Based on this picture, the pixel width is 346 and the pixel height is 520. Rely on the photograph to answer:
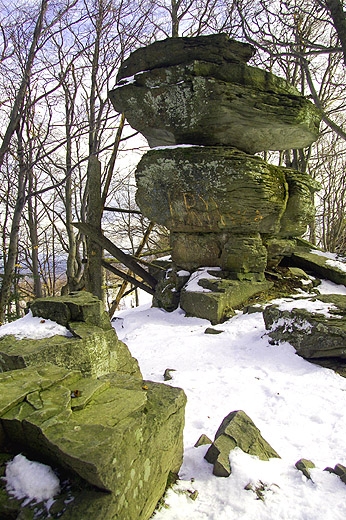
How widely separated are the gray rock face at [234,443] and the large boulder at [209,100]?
632 centimetres

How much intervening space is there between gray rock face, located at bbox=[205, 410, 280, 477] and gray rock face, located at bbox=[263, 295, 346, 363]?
7.12 feet

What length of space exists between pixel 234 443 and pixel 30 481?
1539mm

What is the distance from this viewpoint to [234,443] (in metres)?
2.47

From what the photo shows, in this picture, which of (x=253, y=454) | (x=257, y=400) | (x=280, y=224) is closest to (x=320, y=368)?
(x=257, y=400)

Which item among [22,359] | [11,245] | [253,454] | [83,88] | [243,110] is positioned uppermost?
[83,88]

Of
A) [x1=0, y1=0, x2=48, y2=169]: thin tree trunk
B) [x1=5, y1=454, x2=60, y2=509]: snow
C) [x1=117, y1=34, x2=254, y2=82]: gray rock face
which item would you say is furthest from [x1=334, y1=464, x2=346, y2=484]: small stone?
[x1=117, y1=34, x2=254, y2=82]: gray rock face

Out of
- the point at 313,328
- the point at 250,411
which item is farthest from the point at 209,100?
the point at 250,411

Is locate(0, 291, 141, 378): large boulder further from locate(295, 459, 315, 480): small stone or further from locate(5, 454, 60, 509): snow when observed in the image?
locate(295, 459, 315, 480): small stone

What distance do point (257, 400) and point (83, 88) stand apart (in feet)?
42.7

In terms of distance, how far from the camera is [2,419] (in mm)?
1698

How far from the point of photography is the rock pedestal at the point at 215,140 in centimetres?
704

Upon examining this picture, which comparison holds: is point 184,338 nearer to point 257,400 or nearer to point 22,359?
point 257,400

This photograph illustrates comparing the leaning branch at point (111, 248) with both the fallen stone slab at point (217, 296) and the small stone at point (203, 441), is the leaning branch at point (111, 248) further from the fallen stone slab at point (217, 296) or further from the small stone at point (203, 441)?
the small stone at point (203, 441)

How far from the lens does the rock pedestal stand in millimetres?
7039
